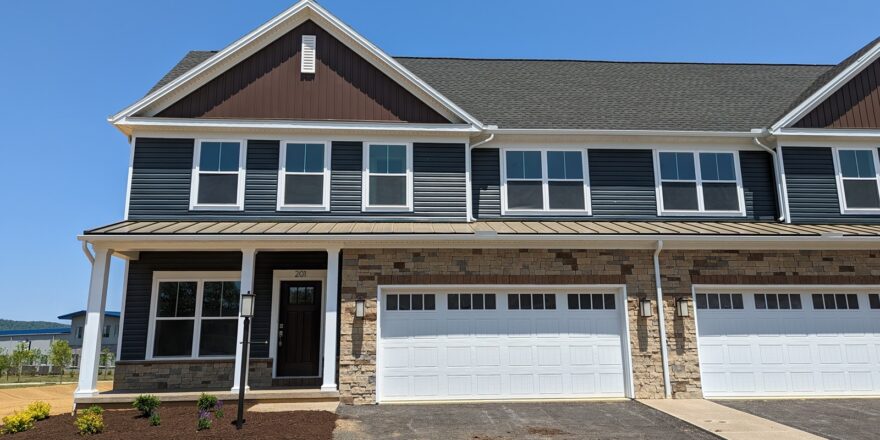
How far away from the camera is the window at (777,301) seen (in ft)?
37.0

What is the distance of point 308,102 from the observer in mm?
12555

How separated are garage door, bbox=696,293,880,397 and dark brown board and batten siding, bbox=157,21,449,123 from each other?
7.28 m

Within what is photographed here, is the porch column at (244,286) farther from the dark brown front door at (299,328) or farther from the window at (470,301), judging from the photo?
the window at (470,301)

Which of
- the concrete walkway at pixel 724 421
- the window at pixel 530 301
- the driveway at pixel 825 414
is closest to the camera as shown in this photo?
the concrete walkway at pixel 724 421

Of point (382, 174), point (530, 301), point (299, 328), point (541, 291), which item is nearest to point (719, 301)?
point (541, 291)

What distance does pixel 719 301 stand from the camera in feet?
36.9

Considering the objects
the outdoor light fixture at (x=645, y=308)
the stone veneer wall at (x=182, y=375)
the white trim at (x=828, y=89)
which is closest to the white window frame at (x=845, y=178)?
the white trim at (x=828, y=89)

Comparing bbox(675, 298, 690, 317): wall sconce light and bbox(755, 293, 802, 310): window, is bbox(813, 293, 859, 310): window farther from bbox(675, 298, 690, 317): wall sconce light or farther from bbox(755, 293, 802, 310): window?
bbox(675, 298, 690, 317): wall sconce light

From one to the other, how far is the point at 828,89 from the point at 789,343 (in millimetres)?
6225

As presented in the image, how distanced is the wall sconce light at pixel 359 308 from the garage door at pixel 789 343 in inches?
260

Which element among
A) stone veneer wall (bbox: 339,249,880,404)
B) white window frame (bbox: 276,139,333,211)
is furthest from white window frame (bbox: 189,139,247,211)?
stone veneer wall (bbox: 339,249,880,404)

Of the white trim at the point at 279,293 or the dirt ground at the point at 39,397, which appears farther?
the dirt ground at the point at 39,397

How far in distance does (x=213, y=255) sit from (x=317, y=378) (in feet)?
11.6

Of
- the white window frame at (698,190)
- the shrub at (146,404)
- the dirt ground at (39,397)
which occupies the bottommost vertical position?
the dirt ground at (39,397)
